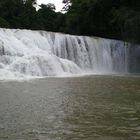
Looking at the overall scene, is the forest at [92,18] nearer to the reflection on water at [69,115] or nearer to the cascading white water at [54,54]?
the cascading white water at [54,54]

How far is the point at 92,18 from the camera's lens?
1361 inches

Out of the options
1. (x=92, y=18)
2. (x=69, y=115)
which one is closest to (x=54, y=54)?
(x=92, y=18)

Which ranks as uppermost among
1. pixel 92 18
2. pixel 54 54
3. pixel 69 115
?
pixel 92 18

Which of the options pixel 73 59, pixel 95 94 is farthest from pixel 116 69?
pixel 95 94

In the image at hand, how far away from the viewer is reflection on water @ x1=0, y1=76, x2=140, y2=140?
7.00 metres

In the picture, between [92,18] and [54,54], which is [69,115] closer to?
[54,54]

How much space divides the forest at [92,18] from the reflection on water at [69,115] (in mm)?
16706

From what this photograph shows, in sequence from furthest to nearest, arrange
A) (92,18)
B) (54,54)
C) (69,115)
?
(92,18) < (54,54) < (69,115)

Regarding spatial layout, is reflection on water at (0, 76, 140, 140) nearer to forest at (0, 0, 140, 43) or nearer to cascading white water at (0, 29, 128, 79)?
cascading white water at (0, 29, 128, 79)

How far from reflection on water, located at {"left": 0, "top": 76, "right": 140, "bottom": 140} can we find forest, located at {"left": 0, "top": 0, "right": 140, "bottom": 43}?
1671 centimetres

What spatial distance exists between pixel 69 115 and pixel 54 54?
16837 mm

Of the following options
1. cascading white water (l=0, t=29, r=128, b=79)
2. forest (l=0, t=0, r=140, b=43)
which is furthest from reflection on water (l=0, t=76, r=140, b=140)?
forest (l=0, t=0, r=140, b=43)

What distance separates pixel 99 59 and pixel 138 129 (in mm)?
21332

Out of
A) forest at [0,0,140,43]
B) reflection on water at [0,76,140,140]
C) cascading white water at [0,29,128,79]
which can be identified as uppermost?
forest at [0,0,140,43]
